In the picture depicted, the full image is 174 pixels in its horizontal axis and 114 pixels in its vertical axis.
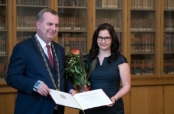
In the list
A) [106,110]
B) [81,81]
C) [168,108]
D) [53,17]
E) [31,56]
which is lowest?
[168,108]

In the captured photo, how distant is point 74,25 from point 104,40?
2381 mm

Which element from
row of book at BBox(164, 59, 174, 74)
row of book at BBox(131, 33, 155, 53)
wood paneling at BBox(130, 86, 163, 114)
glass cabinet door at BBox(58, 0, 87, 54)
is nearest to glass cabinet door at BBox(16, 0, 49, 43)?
glass cabinet door at BBox(58, 0, 87, 54)

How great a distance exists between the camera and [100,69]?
304 centimetres

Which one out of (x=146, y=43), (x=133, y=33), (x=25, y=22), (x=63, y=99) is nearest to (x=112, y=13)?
(x=133, y=33)

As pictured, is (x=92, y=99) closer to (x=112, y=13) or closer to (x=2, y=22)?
(x=2, y=22)

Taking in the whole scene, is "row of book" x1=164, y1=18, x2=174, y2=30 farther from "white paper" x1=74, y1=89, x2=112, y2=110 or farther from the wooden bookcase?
"white paper" x1=74, y1=89, x2=112, y2=110

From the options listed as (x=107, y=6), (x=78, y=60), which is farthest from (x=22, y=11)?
(x=78, y=60)

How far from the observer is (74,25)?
5.34 m

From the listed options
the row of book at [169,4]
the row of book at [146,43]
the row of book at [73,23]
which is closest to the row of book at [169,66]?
the row of book at [146,43]

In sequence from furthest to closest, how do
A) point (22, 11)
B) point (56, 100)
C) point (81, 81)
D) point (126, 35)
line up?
point (126, 35) → point (22, 11) → point (81, 81) → point (56, 100)

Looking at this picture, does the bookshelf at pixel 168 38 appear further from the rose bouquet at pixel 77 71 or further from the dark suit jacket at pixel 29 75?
the dark suit jacket at pixel 29 75

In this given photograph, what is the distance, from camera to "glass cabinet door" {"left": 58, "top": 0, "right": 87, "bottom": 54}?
5.29 meters

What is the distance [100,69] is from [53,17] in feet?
1.96

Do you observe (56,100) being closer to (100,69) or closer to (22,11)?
(100,69)
